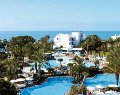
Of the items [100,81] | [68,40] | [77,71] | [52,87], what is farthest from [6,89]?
[68,40]

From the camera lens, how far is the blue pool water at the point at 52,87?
33.0 metres

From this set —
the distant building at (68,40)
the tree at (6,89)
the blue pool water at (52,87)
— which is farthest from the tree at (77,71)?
the distant building at (68,40)

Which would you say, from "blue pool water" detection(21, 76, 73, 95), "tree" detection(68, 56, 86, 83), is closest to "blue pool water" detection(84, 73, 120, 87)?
"tree" detection(68, 56, 86, 83)

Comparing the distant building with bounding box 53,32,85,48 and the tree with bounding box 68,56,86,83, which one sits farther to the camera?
the distant building with bounding box 53,32,85,48

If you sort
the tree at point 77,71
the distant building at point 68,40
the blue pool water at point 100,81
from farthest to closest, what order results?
the distant building at point 68,40 < the blue pool water at point 100,81 < the tree at point 77,71

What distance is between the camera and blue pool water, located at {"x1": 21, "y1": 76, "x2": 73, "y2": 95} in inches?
1298

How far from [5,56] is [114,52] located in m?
23.1

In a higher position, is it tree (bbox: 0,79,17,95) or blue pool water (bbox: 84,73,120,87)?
tree (bbox: 0,79,17,95)

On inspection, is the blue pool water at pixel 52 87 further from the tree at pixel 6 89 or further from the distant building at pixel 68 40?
the distant building at pixel 68 40

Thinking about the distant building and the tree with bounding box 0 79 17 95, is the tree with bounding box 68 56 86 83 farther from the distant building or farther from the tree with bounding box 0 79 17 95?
the distant building

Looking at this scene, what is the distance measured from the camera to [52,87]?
118 feet

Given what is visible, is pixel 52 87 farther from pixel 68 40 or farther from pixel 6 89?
pixel 68 40

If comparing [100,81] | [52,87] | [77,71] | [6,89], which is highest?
[6,89]

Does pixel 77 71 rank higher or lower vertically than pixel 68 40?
lower
